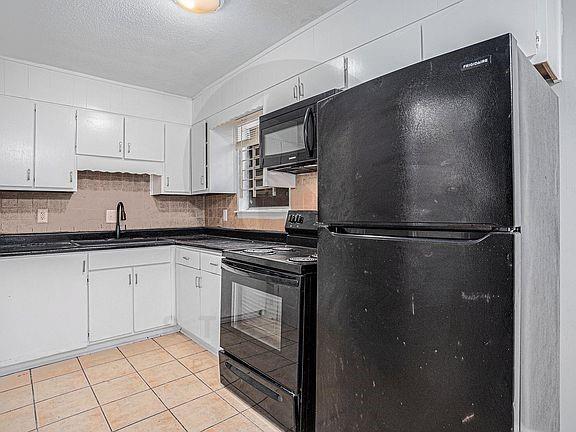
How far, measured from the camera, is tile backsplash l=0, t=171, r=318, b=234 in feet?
10.3

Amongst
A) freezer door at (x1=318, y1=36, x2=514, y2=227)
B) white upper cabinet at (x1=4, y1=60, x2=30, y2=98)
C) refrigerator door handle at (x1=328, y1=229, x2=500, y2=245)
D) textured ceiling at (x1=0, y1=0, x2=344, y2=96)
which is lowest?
refrigerator door handle at (x1=328, y1=229, x2=500, y2=245)

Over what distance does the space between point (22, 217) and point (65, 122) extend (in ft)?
2.98

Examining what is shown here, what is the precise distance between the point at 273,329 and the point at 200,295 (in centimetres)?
126

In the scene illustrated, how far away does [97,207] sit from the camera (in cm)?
363

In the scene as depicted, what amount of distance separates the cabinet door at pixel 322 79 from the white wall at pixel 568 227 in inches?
41.6

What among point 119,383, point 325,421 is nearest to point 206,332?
point 119,383

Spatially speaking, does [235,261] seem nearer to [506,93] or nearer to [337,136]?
[337,136]

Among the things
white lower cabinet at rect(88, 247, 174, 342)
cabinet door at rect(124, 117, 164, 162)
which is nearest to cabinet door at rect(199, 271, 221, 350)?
white lower cabinet at rect(88, 247, 174, 342)

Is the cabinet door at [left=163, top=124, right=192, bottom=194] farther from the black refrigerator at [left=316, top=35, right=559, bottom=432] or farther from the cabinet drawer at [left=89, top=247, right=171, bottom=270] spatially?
the black refrigerator at [left=316, top=35, right=559, bottom=432]

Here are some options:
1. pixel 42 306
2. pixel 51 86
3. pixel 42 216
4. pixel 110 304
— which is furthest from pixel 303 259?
pixel 51 86

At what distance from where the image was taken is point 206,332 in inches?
119

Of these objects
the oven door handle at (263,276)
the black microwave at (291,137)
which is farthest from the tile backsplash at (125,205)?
the oven door handle at (263,276)

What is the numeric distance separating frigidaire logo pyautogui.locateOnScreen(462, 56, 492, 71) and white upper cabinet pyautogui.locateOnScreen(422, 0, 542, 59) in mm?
577

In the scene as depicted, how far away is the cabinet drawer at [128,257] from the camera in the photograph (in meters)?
3.05
